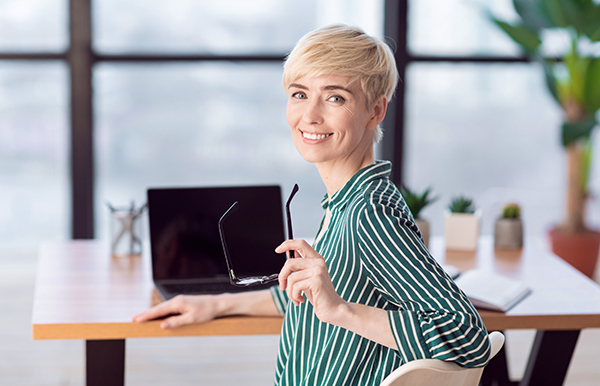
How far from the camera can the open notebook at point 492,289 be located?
158cm

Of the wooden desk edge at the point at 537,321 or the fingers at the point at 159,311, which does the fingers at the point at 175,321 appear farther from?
the wooden desk edge at the point at 537,321

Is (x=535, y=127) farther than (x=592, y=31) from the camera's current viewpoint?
Yes

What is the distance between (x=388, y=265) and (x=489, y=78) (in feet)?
11.4

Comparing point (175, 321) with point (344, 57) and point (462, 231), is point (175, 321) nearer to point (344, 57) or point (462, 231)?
point (344, 57)

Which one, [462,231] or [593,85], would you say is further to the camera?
[593,85]

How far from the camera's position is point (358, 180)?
1161mm

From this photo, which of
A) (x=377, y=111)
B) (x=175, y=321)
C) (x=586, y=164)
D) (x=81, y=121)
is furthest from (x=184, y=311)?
(x=586, y=164)

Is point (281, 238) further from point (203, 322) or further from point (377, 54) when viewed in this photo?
point (377, 54)

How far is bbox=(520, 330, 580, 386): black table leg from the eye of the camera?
172 cm

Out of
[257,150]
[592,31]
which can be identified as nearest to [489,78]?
[592,31]

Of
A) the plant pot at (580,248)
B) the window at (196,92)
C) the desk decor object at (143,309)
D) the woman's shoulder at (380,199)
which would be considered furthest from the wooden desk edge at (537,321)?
the window at (196,92)

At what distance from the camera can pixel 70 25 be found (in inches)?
147

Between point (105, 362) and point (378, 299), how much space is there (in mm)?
796

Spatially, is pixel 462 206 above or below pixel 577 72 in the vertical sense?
below
